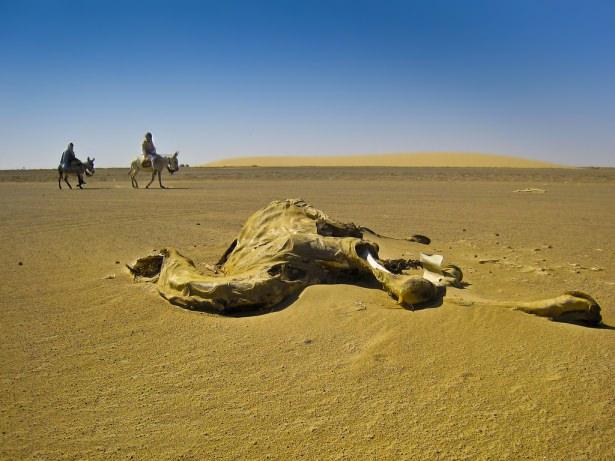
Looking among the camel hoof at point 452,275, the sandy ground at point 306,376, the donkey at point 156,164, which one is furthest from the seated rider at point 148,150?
the camel hoof at point 452,275

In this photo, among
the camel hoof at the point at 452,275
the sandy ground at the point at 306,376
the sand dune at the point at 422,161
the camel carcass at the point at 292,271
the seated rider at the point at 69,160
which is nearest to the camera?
the sandy ground at the point at 306,376

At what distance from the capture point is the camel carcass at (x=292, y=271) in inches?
189

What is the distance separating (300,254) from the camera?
5.51 m

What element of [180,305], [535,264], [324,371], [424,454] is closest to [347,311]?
[324,371]

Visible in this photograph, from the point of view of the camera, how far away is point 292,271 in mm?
5406

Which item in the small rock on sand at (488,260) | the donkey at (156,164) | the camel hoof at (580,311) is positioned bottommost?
the small rock on sand at (488,260)

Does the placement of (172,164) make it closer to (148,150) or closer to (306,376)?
(148,150)

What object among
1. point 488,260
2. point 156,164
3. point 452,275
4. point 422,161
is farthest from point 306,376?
point 422,161

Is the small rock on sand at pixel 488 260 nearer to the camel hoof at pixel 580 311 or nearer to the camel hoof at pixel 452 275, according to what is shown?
the camel hoof at pixel 452 275

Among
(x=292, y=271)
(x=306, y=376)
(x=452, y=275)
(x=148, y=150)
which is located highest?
(x=148, y=150)

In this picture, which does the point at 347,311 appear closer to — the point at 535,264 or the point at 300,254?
the point at 300,254

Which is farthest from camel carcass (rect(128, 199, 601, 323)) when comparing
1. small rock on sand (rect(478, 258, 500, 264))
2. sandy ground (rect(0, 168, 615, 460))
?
small rock on sand (rect(478, 258, 500, 264))

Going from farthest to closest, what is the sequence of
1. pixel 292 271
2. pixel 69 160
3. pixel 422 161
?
pixel 422 161
pixel 69 160
pixel 292 271

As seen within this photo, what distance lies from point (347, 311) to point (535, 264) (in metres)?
3.99
